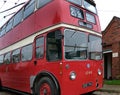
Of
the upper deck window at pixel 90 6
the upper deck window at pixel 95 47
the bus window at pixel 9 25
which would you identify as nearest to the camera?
the upper deck window at pixel 95 47

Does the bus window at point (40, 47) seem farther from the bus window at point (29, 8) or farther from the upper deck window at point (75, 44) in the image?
the bus window at point (29, 8)

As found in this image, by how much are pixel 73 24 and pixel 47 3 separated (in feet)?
4.93

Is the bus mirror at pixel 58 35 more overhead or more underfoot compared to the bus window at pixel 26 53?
more overhead

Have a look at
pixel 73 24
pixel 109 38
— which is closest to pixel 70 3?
pixel 73 24

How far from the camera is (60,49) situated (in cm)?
915

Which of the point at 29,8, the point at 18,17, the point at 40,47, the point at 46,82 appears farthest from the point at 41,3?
the point at 46,82

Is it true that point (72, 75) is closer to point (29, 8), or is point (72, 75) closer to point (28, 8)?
point (29, 8)

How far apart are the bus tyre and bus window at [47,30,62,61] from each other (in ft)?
2.54

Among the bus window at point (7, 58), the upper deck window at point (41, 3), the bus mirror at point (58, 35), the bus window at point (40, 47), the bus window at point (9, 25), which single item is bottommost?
the bus window at point (7, 58)

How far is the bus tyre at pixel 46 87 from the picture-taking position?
9180 millimetres

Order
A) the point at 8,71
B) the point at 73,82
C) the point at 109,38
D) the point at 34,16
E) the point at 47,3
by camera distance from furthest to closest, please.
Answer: the point at 109,38, the point at 8,71, the point at 34,16, the point at 47,3, the point at 73,82

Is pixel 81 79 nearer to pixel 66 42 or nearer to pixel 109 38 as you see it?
pixel 66 42

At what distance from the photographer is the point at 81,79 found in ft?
31.0

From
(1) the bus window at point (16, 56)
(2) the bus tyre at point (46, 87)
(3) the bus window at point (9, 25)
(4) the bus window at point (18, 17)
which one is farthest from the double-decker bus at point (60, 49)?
(3) the bus window at point (9, 25)
